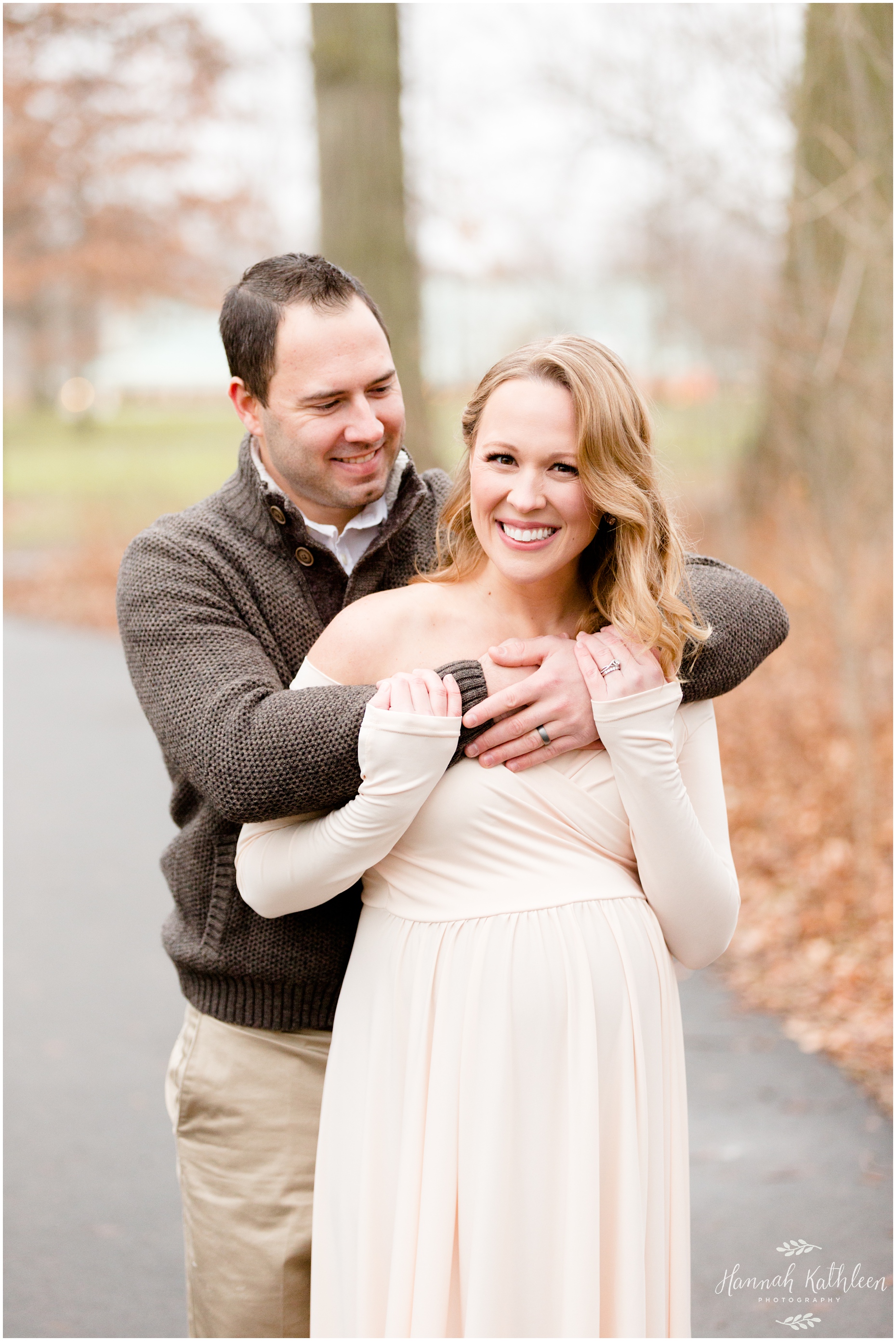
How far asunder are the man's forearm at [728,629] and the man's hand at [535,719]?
25cm

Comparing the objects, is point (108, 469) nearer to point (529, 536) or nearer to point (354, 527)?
point (354, 527)

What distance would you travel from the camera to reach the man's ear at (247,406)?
2.75 meters

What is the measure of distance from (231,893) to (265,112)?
15.8 metres

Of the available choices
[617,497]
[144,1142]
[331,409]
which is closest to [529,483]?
[617,497]

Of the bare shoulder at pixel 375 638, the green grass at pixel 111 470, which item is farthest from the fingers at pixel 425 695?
the green grass at pixel 111 470

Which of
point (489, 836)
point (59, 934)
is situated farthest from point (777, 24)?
point (59, 934)

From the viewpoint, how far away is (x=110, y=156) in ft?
61.8

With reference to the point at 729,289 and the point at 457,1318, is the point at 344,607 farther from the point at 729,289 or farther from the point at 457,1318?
the point at 729,289

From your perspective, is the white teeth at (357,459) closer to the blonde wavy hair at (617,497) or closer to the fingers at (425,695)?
the blonde wavy hair at (617,497)

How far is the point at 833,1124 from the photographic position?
467 cm

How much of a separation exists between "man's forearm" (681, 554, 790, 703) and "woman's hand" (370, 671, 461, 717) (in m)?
0.49

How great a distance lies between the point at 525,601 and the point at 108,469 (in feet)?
66.5

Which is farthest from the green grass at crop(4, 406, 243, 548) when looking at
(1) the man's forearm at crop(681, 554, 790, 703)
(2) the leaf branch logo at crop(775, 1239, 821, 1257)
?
(1) the man's forearm at crop(681, 554, 790, 703)

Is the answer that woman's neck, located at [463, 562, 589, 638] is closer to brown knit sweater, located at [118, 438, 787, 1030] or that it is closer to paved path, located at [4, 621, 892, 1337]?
brown knit sweater, located at [118, 438, 787, 1030]
